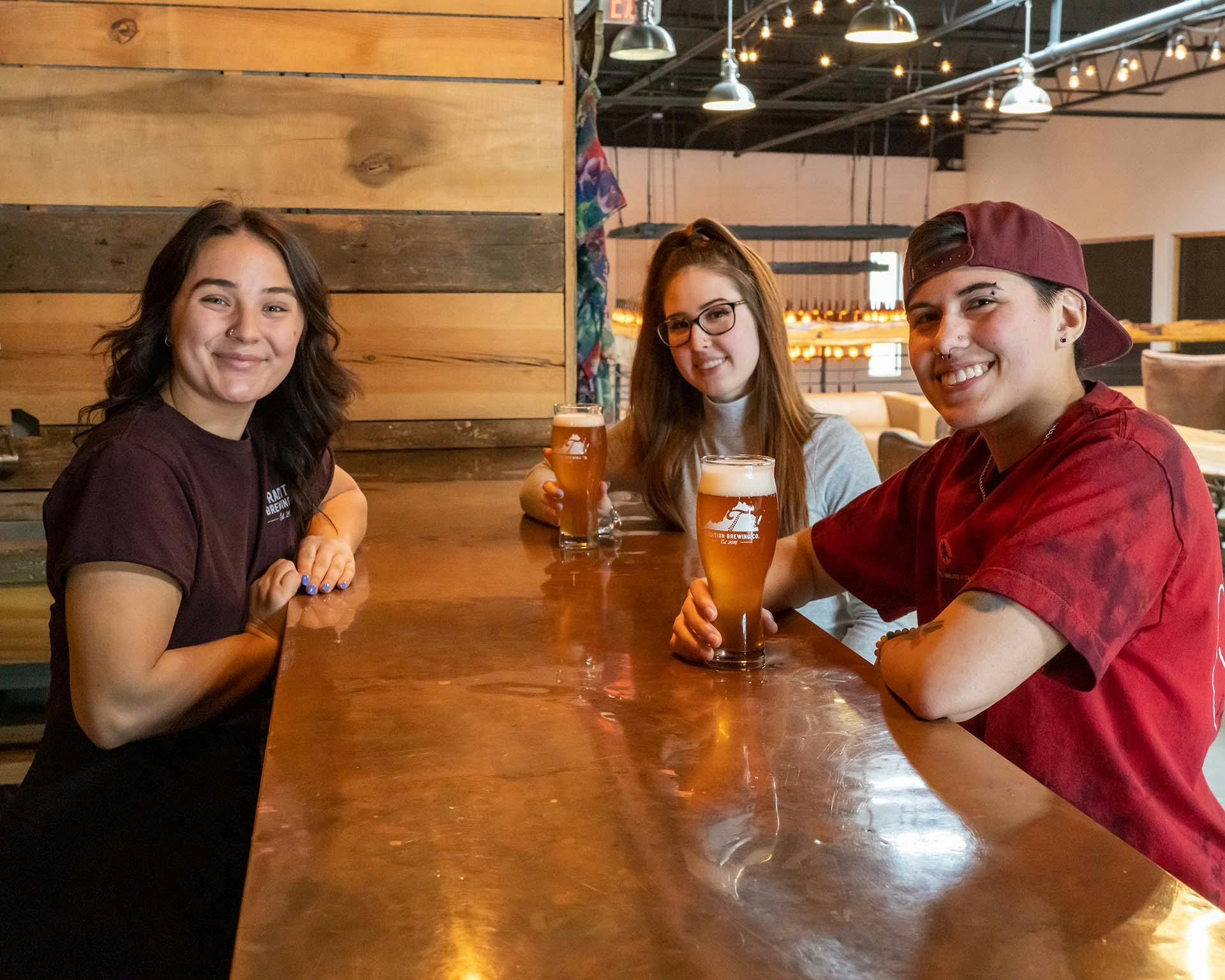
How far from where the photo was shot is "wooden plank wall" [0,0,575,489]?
268cm

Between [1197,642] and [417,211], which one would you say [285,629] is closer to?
[1197,642]

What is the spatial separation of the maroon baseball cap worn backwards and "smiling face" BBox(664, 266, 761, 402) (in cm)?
75

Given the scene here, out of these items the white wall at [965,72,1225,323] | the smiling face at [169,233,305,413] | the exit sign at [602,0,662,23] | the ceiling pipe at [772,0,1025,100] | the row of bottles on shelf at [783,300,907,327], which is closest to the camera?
the smiling face at [169,233,305,413]

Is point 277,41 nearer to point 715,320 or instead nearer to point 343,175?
point 343,175

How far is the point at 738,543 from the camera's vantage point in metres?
1.16

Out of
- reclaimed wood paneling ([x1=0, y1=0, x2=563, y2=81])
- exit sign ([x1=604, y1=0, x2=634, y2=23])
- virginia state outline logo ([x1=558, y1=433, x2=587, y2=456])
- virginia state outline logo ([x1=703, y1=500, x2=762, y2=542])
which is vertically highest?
exit sign ([x1=604, y1=0, x2=634, y2=23])

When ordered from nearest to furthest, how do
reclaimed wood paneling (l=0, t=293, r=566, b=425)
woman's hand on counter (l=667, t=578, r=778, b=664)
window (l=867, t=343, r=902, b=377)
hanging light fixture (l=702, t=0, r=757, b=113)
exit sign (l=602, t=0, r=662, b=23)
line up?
woman's hand on counter (l=667, t=578, r=778, b=664)
reclaimed wood paneling (l=0, t=293, r=566, b=425)
exit sign (l=602, t=0, r=662, b=23)
hanging light fixture (l=702, t=0, r=757, b=113)
window (l=867, t=343, r=902, b=377)

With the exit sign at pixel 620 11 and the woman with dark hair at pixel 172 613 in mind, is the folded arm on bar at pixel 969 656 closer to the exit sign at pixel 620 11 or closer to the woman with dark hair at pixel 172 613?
the woman with dark hair at pixel 172 613

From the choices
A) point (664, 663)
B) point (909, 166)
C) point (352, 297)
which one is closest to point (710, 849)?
point (664, 663)

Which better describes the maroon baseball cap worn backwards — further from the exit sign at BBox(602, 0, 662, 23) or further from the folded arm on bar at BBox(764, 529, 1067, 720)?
the exit sign at BBox(602, 0, 662, 23)

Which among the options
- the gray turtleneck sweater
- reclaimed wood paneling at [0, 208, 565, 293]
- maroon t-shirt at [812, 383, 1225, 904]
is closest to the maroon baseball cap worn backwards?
maroon t-shirt at [812, 383, 1225, 904]

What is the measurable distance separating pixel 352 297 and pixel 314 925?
243 centimetres

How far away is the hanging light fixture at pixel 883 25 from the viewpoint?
6.30 meters

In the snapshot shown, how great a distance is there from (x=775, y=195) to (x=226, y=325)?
1518cm
